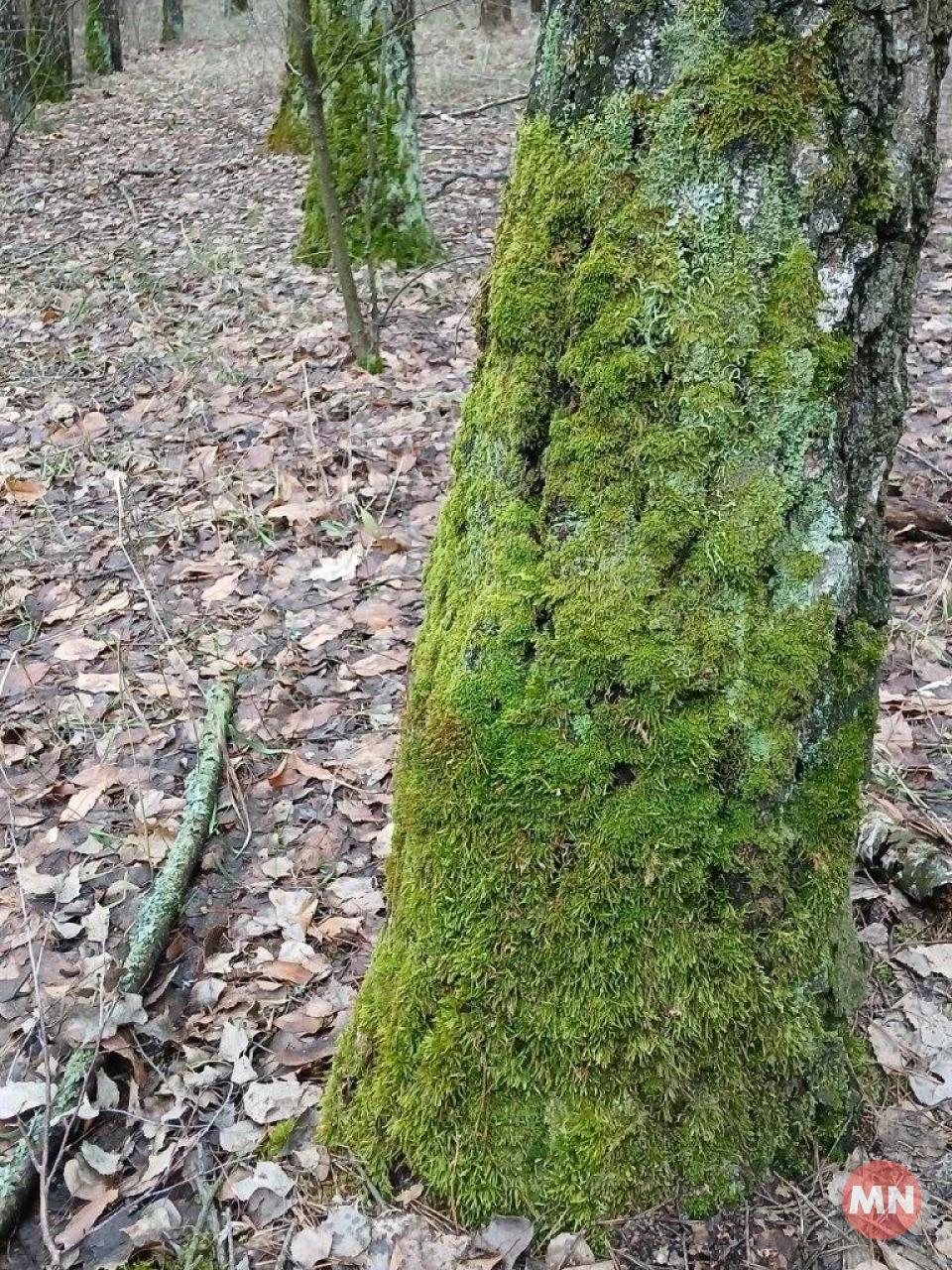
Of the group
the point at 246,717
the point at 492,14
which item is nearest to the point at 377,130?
the point at 246,717

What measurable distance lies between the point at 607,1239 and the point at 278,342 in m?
6.02

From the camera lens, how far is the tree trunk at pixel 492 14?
1731 centimetres

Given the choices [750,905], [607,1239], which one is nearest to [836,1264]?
[607,1239]

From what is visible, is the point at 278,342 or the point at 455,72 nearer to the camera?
the point at 278,342

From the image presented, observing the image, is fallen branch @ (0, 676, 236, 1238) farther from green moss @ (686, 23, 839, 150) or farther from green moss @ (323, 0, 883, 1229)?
green moss @ (686, 23, 839, 150)

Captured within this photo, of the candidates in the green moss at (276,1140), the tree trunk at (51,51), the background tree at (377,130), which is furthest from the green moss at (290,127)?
the green moss at (276,1140)

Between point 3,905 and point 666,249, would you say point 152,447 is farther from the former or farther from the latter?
point 666,249

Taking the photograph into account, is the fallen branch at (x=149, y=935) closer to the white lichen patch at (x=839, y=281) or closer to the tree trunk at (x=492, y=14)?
the white lichen patch at (x=839, y=281)

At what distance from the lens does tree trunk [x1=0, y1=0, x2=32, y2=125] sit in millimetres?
13070

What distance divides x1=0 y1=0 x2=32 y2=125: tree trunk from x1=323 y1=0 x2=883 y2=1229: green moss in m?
13.8

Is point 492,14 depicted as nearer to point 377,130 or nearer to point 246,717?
point 377,130

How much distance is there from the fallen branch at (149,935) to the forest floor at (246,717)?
0.06m

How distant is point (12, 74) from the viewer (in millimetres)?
13398

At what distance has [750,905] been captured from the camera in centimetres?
166
